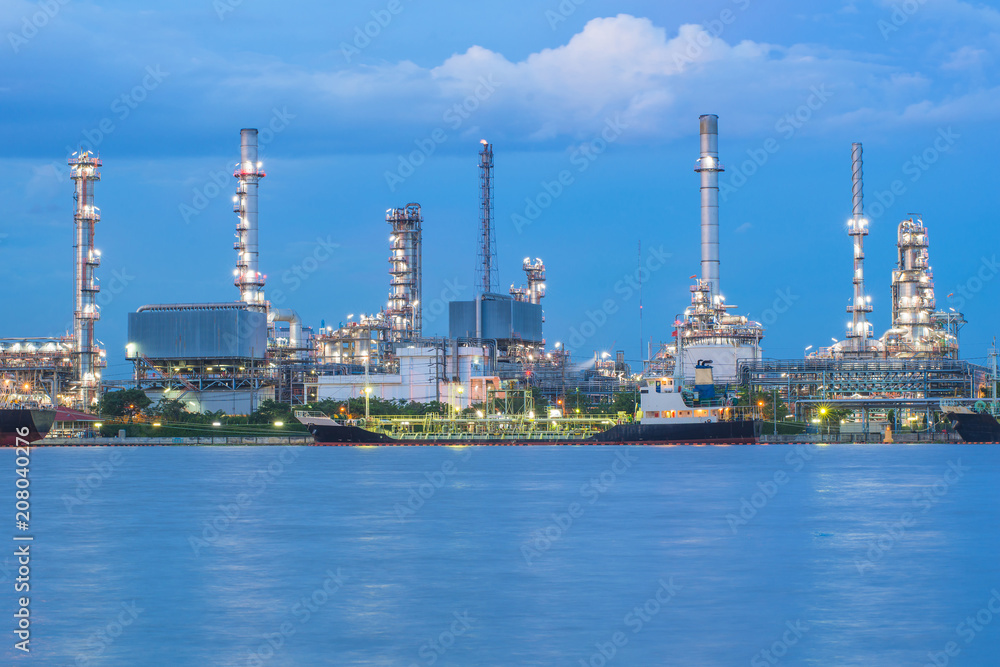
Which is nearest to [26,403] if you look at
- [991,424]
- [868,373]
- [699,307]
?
[699,307]

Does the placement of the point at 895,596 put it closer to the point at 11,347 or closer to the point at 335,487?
the point at 335,487

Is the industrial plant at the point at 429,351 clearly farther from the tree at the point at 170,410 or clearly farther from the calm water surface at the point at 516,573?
the calm water surface at the point at 516,573

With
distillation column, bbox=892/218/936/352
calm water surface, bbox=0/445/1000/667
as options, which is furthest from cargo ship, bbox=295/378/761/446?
calm water surface, bbox=0/445/1000/667

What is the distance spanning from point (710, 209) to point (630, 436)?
131 feet

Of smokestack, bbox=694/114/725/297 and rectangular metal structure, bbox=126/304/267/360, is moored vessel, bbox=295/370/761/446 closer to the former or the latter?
rectangular metal structure, bbox=126/304/267/360

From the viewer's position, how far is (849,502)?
3984cm

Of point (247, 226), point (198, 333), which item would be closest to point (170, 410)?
point (198, 333)

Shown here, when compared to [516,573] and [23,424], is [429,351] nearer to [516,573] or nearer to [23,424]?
[23,424]

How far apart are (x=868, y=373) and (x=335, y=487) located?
70.4 meters

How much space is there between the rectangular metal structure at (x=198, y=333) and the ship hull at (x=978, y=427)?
6100cm

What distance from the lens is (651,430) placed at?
302 ft

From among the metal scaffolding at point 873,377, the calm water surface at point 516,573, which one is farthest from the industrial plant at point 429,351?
the calm water surface at point 516,573

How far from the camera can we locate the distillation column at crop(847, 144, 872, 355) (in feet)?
412

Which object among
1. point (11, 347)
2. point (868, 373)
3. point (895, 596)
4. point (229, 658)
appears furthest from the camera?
point (11, 347)
